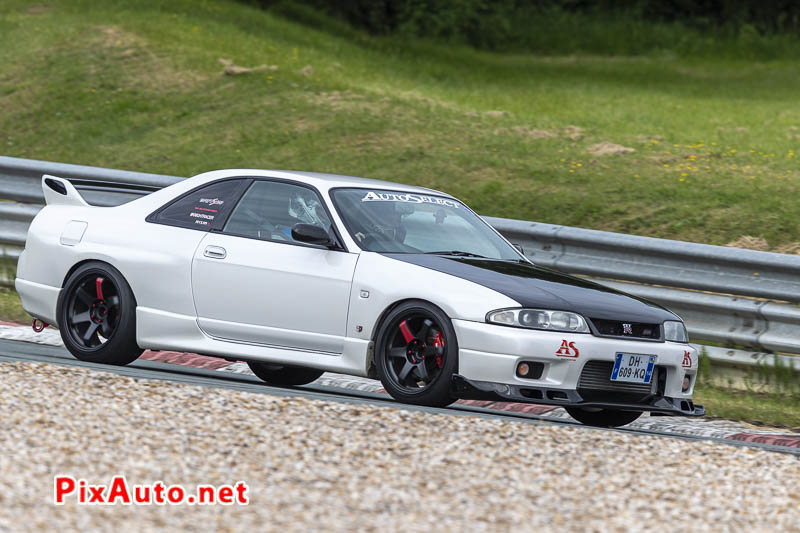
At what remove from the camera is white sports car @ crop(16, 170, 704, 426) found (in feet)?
22.5

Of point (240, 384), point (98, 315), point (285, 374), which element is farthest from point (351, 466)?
point (285, 374)

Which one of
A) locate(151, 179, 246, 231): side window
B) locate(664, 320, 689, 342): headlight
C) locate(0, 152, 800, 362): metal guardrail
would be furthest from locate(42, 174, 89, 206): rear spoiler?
locate(664, 320, 689, 342): headlight

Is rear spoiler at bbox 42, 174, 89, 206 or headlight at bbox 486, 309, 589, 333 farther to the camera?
rear spoiler at bbox 42, 174, 89, 206

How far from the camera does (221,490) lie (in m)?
4.79

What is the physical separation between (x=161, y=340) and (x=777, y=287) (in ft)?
13.8

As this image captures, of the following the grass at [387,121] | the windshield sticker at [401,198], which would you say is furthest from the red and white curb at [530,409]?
the grass at [387,121]

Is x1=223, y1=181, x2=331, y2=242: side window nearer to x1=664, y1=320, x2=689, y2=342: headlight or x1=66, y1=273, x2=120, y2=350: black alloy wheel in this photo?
x1=66, y1=273, x2=120, y2=350: black alloy wheel

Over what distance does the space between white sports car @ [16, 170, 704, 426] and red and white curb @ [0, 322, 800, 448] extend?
0.29 meters

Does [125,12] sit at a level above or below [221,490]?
above

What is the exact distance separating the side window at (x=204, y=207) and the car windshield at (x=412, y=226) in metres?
0.73

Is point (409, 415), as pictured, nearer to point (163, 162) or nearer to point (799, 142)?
point (163, 162)

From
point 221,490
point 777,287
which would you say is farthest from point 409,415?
point 777,287

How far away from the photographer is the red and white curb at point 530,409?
754 centimetres

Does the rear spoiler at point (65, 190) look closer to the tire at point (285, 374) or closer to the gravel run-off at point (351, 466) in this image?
the tire at point (285, 374)
